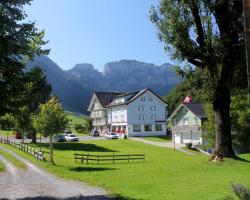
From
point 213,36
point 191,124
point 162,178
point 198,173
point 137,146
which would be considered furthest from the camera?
point 191,124

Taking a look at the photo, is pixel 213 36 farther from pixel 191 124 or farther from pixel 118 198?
pixel 191 124

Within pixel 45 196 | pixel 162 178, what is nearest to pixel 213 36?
pixel 162 178

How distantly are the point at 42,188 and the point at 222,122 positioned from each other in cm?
1404

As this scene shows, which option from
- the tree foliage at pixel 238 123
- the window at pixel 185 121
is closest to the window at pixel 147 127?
the window at pixel 185 121

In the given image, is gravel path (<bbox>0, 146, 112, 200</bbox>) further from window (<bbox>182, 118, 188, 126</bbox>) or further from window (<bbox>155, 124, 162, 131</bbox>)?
window (<bbox>155, 124, 162, 131</bbox>)

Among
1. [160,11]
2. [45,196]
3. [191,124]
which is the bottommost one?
[45,196]

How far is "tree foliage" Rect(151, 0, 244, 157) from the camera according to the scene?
27922 millimetres

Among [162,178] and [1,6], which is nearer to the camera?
[1,6]

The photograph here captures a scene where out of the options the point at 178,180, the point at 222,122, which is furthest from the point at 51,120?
the point at 178,180

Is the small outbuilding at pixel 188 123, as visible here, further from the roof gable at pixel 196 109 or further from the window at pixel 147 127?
the window at pixel 147 127

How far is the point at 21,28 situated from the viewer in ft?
60.2

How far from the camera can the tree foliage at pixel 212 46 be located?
91.6ft

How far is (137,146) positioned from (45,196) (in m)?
55.8

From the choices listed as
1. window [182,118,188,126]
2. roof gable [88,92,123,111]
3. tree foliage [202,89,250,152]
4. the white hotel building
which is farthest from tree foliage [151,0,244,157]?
roof gable [88,92,123,111]
